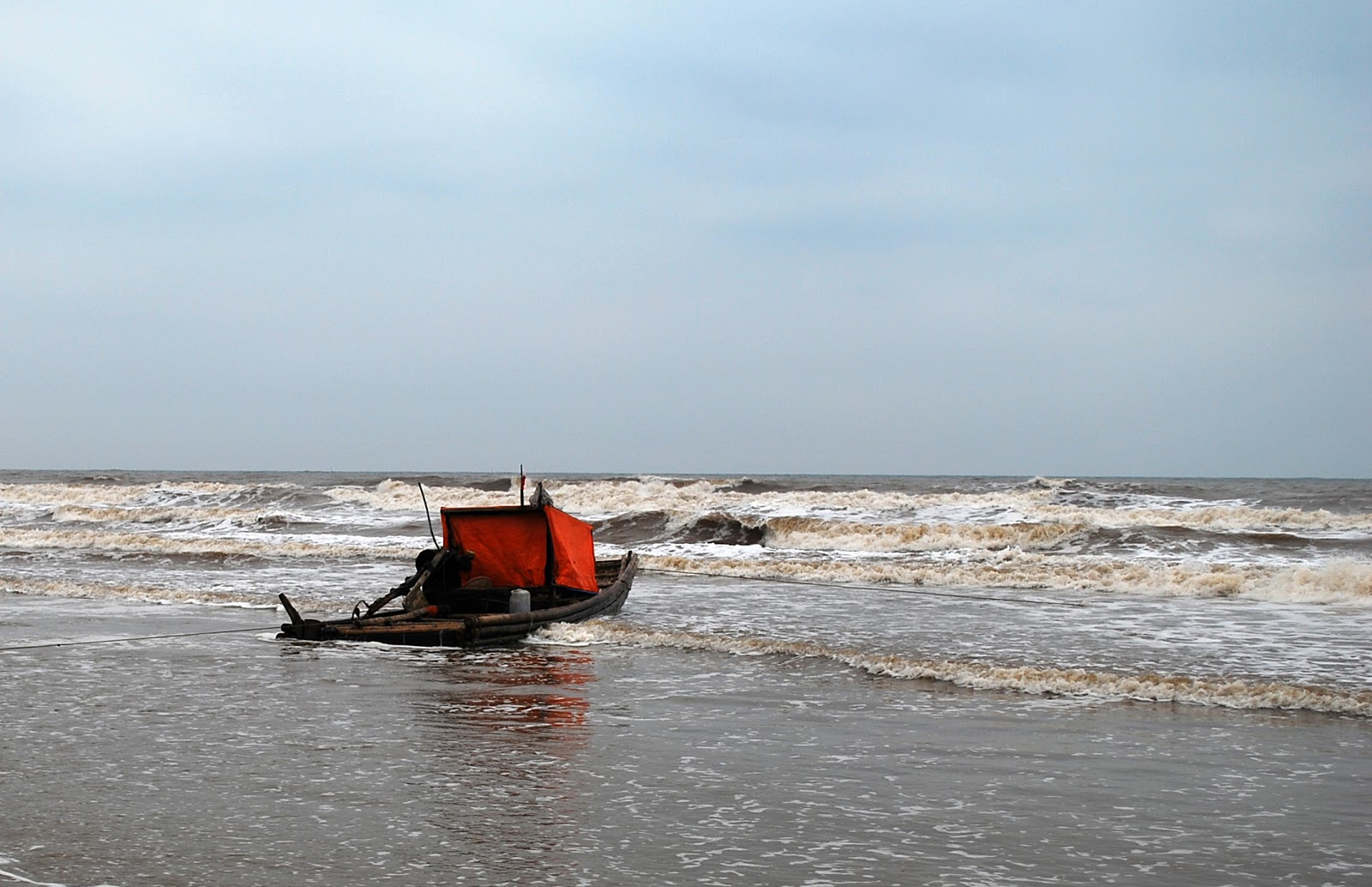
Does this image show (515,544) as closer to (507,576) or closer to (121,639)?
(507,576)

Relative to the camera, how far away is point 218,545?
31375 millimetres

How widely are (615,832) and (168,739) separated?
13.5ft

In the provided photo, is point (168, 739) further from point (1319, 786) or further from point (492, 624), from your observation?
point (1319, 786)

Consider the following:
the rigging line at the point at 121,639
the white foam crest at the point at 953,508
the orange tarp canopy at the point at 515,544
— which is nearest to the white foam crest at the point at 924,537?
the white foam crest at the point at 953,508

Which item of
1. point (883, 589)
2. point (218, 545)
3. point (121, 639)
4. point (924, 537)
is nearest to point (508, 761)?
point (121, 639)

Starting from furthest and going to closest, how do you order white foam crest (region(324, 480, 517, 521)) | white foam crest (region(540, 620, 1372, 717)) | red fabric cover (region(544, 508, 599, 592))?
white foam crest (region(324, 480, 517, 521))
red fabric cover (region(544, 508, 599, 592))
white foam crest (region(540, 620, 1372, 717))

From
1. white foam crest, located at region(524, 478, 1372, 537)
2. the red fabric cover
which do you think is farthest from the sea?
white foam crest, located at region(524, 478, 1372, 537)

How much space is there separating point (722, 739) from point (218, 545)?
84.1 feet

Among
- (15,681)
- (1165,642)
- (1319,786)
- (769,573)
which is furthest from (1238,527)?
Answer: (15,681)

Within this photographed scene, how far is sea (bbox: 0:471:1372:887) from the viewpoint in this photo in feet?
20.0

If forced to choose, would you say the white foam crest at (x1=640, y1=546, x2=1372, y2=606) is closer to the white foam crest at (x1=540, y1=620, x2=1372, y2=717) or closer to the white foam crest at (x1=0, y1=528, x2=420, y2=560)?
the white foam crest at (x1=0, y1=528, x2=420, y2=560)

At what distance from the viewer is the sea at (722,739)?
20.0 ft

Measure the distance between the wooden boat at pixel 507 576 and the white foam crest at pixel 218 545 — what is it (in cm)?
1352

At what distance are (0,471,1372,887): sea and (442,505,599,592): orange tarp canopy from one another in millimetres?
1205
